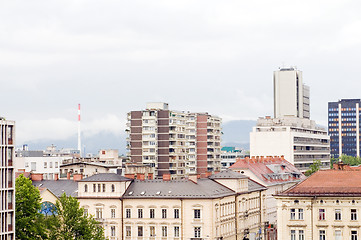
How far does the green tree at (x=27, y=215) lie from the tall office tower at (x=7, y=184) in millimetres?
4295

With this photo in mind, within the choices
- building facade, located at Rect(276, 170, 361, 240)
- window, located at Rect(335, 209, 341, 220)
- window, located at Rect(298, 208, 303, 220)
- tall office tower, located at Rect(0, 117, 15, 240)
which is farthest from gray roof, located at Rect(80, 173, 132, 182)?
window, located at Rect(335, 209, 341, 220)

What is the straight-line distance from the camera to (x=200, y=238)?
145 meters

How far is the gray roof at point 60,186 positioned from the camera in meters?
155

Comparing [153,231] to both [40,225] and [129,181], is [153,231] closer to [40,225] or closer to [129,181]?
[129,181]

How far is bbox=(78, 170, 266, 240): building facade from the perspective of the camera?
145250 mm

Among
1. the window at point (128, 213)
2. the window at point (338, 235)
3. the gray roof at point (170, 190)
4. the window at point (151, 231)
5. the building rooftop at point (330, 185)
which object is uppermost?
the building rooftop at point (330, 185)

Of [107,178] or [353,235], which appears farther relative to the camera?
[107,178]

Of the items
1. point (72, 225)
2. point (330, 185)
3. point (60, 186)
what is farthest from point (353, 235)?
point (60, 186)

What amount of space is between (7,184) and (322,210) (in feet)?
155

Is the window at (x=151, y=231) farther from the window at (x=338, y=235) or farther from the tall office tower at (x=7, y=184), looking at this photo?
the window at (x=338, y=235)

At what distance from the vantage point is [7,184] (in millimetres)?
118125

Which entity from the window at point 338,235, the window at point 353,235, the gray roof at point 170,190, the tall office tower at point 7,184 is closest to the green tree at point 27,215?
the tall office tower at point 7,184

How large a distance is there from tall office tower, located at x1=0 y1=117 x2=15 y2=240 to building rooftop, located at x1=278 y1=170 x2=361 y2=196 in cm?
4065

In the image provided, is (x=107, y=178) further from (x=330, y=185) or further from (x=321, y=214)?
(x=330, y=185)
